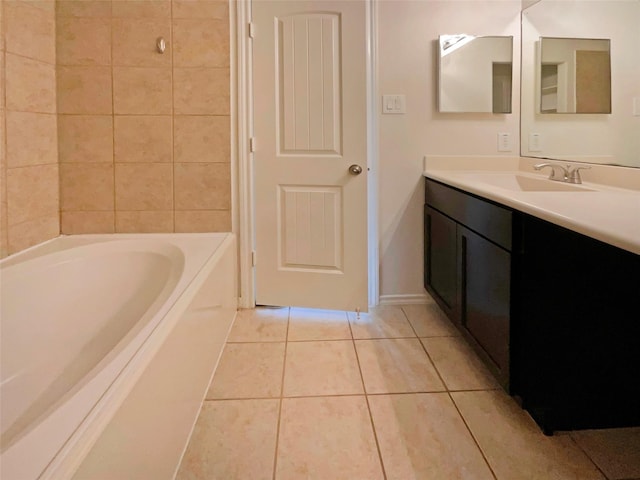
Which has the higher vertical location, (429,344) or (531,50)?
(531,50)

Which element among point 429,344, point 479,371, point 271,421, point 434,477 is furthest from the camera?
A: point 429,344

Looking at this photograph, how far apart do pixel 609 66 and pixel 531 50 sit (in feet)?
2.38

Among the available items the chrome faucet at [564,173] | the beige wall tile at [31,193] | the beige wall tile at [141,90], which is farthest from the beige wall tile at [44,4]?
the chrome faucet at [564,173]

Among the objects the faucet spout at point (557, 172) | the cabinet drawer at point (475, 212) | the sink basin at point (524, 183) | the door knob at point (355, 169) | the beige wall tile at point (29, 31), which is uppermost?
the beige wall tile at point (29, 31)

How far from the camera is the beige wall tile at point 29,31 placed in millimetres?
2158

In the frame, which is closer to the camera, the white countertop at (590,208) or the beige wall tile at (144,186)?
the white countertop at (590,208)

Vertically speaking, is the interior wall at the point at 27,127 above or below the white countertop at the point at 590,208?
above

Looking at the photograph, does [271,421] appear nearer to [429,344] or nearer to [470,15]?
[429,344]

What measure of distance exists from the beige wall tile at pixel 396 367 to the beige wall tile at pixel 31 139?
5.85ft

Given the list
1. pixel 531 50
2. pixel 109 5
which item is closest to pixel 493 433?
pixel 531 50

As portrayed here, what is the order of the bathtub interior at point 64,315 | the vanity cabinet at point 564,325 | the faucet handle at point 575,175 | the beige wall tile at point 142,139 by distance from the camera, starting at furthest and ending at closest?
1. the beige wall tile at point 142,139
2. the faucet handle at point 575,175
3. the bathtub interior at point 64,315
4. the vanity cabinet at point 564,325

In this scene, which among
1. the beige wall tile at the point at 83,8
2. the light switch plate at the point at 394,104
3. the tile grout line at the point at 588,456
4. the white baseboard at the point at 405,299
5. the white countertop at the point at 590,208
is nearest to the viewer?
the white countertop at the point at 590,208

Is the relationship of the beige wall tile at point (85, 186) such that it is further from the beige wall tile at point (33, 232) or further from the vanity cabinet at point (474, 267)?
the vanity cabinet at point (474, 267)

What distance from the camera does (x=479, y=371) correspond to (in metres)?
2.18
